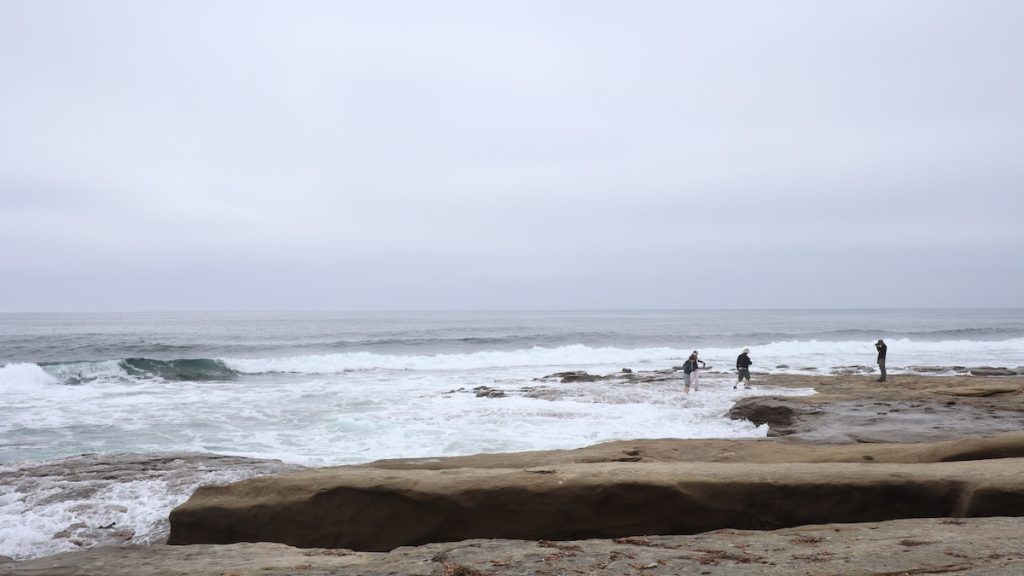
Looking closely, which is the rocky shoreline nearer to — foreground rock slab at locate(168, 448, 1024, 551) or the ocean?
foreground rock slab at locate(168, 448, 1024, 551)

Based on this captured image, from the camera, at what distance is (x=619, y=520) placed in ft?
17.7

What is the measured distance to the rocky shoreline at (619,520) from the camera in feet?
12.5

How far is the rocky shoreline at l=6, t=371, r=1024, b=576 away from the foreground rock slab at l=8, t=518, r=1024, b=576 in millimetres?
13

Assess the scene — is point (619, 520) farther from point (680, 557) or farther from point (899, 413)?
point (899, 413)

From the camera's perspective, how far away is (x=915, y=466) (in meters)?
5.80

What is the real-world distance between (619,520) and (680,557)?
62.1 inches

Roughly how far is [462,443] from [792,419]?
715 centimetres

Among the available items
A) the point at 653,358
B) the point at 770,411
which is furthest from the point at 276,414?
the point at 653,358

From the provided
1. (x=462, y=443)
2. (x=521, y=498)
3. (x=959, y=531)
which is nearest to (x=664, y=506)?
(x=521, y=498)

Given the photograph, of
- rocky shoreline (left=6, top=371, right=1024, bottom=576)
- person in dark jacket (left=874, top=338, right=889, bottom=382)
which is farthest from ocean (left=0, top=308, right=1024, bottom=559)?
person in dark jacket (left=874, top=338, right=889, bottom=382)

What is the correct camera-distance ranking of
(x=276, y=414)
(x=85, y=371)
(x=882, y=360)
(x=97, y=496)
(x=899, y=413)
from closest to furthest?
(x=97, y=496) < (x=899, y=413) < (x=276, y=414) < (x=882, y=360) < (x=85, y=371)

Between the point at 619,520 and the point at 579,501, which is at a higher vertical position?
the point at 579,501

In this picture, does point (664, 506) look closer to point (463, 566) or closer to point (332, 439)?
point (463, 566)

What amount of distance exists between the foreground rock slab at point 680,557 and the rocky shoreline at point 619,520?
13mm
